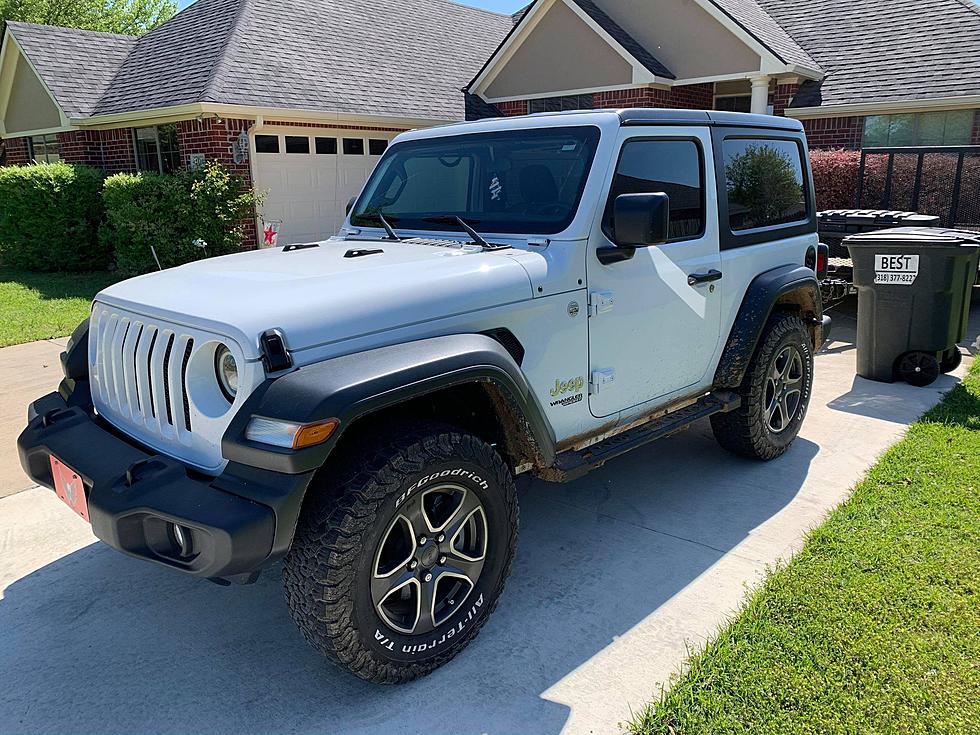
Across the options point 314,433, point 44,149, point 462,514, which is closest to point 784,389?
point 462,514

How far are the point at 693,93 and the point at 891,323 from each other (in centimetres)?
1053

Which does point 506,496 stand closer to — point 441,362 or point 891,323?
point 441,362

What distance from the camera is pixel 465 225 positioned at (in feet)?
12.4

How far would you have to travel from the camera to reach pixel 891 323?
6.66m

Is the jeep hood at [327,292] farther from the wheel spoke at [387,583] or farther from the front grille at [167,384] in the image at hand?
the wheel spoke at [387,583]

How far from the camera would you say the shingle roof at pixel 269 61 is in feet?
45.7

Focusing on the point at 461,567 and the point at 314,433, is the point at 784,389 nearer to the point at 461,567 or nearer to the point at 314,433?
the point at 461,567

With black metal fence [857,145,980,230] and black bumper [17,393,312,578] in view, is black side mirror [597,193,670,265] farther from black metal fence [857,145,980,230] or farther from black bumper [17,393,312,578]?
black metal fence [857,145,980,230]

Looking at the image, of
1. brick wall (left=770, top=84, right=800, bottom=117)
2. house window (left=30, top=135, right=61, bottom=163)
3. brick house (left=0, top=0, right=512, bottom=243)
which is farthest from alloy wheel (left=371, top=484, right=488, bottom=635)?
house window (left=30, top=135, right=61, bottom=163)

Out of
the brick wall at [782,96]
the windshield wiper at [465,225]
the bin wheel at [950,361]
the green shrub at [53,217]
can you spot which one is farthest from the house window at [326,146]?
the windshield wiper at [465,225]

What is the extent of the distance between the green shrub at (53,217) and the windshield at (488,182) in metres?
10.9

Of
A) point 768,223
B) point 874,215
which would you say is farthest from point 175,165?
point 768,223

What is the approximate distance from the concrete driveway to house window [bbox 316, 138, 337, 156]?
1101 centimetres

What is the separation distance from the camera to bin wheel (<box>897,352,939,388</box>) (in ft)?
21.6
